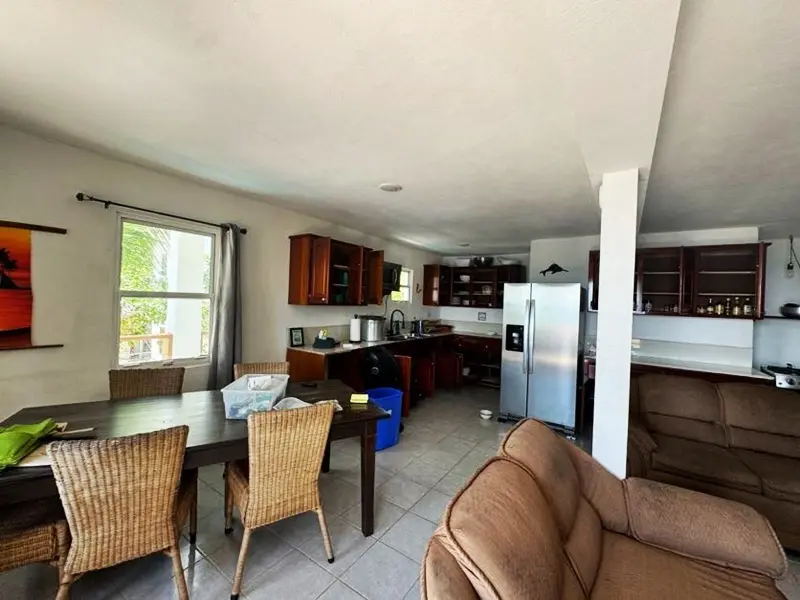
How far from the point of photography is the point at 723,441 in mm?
2496

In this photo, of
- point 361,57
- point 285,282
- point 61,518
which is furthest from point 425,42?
point 285,282

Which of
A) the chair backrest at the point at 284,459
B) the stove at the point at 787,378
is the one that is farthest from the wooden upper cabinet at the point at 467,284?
the chair backrest at the point at 284,459

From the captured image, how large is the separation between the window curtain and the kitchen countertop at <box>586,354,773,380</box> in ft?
12.9

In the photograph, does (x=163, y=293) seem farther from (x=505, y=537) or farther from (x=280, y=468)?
(x=505, y=537)

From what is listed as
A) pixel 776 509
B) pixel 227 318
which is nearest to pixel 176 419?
pixel 227 318

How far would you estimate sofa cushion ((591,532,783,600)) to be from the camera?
124cm

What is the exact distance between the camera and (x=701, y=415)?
260 centimetres

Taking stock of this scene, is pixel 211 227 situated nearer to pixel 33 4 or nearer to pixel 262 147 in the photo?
pixel 262 147

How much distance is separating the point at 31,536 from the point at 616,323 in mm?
2927

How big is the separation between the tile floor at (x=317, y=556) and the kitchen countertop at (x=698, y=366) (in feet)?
6.47

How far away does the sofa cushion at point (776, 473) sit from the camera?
2.00 m

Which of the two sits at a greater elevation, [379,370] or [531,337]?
[531,337]

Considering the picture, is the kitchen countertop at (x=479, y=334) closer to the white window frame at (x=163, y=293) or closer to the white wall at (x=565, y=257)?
the white wall at (x=565, y=257)

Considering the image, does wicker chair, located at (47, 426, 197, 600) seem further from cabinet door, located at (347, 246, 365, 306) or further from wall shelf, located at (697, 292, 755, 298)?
wall shelf, located at (697, 292, 755, 298)
